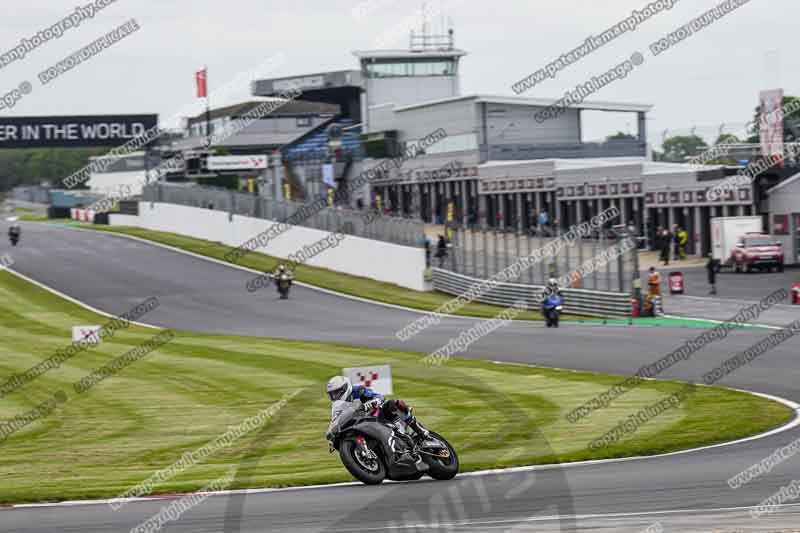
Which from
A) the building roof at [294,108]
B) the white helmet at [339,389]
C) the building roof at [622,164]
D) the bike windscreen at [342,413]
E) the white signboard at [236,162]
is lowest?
the bike windscreen at [342,413]

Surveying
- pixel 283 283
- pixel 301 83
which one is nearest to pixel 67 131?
pixel 283 283

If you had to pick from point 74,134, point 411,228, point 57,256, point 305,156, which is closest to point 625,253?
point 411,228

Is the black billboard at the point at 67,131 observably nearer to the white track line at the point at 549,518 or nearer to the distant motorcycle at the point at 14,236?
the distant motorcycle at the point at 14,236

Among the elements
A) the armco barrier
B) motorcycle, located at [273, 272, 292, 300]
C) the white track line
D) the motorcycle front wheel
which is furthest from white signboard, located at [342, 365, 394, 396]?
motorcycle, located at [273, 272, 292, 300]

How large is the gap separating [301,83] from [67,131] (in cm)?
5241

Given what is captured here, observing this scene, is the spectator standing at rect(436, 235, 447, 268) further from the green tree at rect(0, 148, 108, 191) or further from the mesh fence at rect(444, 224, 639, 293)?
the green tree at rect(0, 148, 108, 191)

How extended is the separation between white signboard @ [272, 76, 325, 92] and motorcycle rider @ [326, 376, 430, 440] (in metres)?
90.2

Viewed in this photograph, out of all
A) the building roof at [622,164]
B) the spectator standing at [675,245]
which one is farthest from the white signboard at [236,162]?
the spectator standing at [675,245]

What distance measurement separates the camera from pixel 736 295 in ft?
140

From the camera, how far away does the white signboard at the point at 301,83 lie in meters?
102

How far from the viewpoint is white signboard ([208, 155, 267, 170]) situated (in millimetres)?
62812

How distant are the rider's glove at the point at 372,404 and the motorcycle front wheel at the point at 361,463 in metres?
0.37

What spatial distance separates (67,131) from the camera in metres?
53.2

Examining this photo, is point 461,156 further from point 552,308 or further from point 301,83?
point 552,308
